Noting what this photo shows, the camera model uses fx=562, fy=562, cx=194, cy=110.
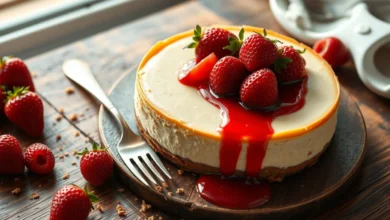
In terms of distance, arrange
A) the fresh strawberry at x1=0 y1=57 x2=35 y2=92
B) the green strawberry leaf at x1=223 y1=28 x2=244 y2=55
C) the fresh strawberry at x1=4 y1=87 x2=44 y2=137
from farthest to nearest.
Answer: the fresh strawberry at x1=0 y1=57 x2=35 y2=92 < the fresh strawberry at x1=4 y1=87 x2=44 y2=137 < the green strawberry leaf at x1=223 y1=28 x2=244 y2=55

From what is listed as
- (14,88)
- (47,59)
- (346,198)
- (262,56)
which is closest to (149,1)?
(47,59)

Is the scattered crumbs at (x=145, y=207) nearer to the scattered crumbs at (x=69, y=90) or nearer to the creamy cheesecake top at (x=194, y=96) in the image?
the creamy cheesecake top at (x=194, y=96)

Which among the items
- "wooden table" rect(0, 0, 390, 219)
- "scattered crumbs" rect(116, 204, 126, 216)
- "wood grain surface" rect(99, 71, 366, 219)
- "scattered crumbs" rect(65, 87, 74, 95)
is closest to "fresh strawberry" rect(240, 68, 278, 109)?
"wood grain surface" rect(99, 71, 366, 219)

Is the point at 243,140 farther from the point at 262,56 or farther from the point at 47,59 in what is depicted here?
the point at 47,59

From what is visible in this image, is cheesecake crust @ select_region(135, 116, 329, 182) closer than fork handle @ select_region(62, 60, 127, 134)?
Yes

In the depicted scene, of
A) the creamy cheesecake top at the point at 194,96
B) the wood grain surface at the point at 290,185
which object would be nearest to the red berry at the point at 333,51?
the creamy cheesecake top at the point at 194,96

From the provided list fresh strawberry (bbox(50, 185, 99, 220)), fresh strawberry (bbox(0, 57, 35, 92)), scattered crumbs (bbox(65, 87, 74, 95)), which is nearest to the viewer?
fresh strawberry (bbox(50, 185, 99, 220))

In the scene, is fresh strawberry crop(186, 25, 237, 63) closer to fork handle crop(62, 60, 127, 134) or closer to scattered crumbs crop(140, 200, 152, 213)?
fork handle crop(62, 60, 127, 134)
